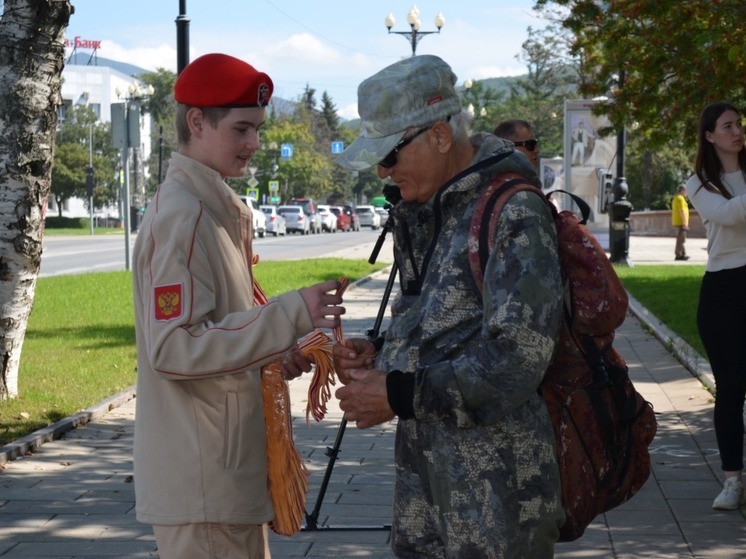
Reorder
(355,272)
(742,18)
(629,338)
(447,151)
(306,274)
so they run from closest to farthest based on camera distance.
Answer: (447,151), (742,18), (629,338), (306,274), (355,272)

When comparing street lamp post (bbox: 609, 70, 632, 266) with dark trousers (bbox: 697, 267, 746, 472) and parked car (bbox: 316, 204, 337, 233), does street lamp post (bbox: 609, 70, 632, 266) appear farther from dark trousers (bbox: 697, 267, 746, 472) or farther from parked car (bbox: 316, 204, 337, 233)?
parked car (bbox: 316, 204, 337, 233)

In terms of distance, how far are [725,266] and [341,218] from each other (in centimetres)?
7654

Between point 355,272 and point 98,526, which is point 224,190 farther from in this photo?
point 355,272

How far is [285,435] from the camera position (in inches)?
127

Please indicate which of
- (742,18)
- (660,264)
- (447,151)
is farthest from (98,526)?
(660,264)

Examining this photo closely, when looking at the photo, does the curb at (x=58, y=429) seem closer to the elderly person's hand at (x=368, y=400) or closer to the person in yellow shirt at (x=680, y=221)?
the elderly person's hand at (x=368, y=400)

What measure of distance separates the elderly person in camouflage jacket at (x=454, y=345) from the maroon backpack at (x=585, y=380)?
48 mm

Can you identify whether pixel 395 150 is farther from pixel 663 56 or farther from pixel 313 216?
pixel 313 216

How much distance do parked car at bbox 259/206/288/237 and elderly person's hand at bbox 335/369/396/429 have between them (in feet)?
199

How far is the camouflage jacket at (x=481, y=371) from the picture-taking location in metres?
2.54

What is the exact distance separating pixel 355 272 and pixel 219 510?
25.1 metres

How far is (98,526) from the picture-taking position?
6.35 metres

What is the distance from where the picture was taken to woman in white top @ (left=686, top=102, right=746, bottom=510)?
621 cm

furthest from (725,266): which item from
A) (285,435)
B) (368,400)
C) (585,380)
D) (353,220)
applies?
(353,220)
